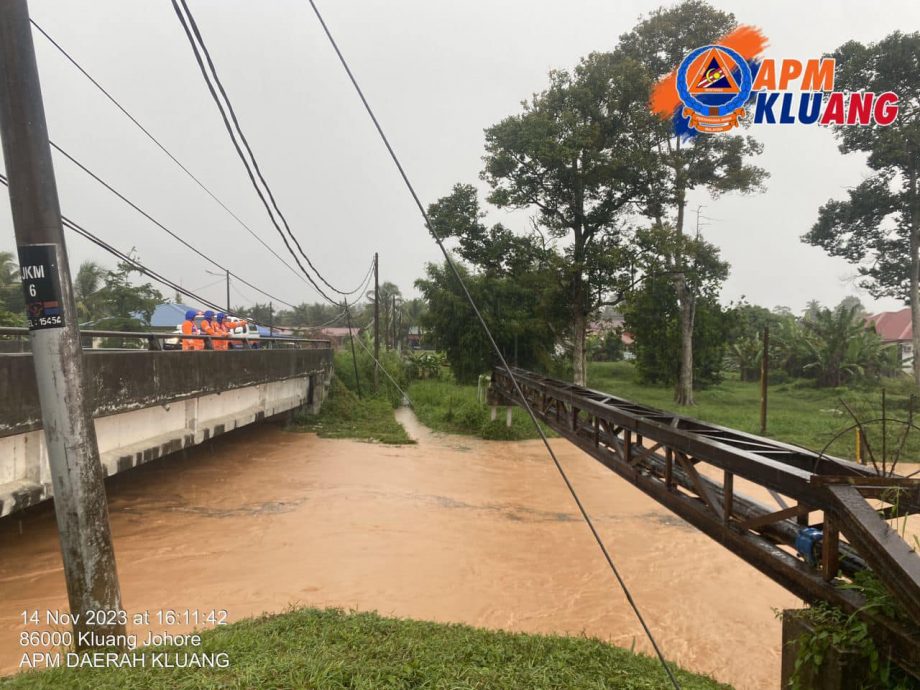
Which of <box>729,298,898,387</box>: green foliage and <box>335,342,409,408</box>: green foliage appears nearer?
<box>335,342,409,408</box>: green foliage

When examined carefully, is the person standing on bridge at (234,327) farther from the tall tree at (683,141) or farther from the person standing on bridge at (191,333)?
the tall tree at (683,141)

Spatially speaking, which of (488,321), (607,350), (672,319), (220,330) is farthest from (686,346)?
(607,350)

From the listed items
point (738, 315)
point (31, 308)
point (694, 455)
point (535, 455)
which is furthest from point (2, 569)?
point (738, 315)

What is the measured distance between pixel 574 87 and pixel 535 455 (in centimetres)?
1393

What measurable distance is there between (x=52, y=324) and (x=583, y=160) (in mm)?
19426

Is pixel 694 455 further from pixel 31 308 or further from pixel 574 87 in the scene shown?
pixel 574 87

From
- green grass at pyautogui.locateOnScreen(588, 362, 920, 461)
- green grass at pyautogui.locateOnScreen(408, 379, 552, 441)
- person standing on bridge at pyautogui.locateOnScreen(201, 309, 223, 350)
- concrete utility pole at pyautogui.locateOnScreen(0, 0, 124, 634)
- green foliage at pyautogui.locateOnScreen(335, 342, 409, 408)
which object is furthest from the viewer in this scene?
green foliage at pyautogui.locateOnScreen(335, 342, 409, 408)

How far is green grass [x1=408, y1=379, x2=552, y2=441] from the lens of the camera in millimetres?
18844

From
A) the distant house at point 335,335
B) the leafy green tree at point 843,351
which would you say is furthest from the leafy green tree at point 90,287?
the leafy green tree at point 843,351

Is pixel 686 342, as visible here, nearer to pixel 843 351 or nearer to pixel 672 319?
pixel 672 319

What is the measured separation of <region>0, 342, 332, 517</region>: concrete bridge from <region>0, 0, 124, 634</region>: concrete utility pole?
237 millimetres

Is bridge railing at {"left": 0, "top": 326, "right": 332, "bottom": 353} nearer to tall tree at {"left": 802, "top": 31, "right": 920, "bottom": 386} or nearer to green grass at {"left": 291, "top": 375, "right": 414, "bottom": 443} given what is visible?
green grass at {"left": 291, "top": 375, "right": 414, "bottom": 443}

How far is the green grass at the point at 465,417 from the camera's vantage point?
18.8 m

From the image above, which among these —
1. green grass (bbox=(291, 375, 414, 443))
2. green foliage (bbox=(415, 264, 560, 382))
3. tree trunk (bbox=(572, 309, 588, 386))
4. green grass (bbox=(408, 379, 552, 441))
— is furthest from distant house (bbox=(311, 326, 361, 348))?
tree trunk (bbox=(572, 309, 588, 386))
